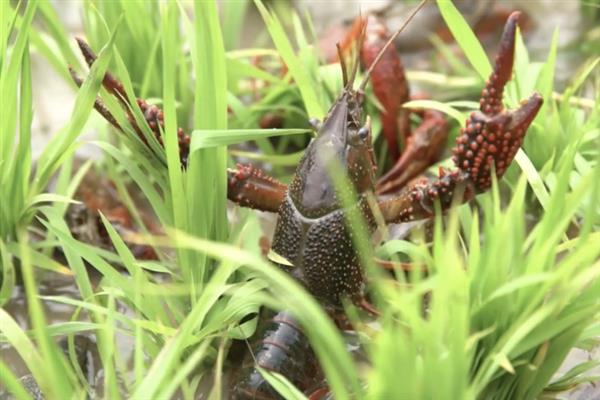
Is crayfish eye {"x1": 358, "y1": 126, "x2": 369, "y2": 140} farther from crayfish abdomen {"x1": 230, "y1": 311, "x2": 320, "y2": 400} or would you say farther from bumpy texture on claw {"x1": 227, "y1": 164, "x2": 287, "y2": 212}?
crayfish abdomen {"x1": 230, "y1": 311, "x2": 320, "y2": 400}

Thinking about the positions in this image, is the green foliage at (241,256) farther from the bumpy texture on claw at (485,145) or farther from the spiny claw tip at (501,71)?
the spiny claw tip at (501,71)

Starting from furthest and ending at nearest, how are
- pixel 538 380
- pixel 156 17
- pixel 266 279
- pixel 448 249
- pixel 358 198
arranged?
1. pixel 156 17
2. pixel 358 198
3. pixel 266 279
4. pixel 538 380
5. pixel 448 249

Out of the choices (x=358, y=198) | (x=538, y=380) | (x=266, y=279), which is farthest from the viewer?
(x=358, y=198)

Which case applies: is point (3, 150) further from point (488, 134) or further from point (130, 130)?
point (488, 134)

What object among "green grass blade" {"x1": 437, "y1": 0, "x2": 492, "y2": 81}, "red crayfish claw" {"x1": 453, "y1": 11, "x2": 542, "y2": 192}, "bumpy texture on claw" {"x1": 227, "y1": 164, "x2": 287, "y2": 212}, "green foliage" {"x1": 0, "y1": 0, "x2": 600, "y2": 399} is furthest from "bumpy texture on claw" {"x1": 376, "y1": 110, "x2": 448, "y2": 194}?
"red crayfish claw" {"x1": 453, "y1": 11, "x2": 542, "y2": 192}

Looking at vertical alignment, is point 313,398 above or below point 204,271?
below

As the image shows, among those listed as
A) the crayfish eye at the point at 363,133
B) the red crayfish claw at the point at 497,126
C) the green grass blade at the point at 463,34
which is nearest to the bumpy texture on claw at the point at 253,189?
the crayfish eye at the point at 363,133

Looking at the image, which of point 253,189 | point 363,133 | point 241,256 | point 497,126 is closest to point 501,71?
point 497,126

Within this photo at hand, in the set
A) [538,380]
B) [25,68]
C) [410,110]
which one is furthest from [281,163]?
[538,380]
